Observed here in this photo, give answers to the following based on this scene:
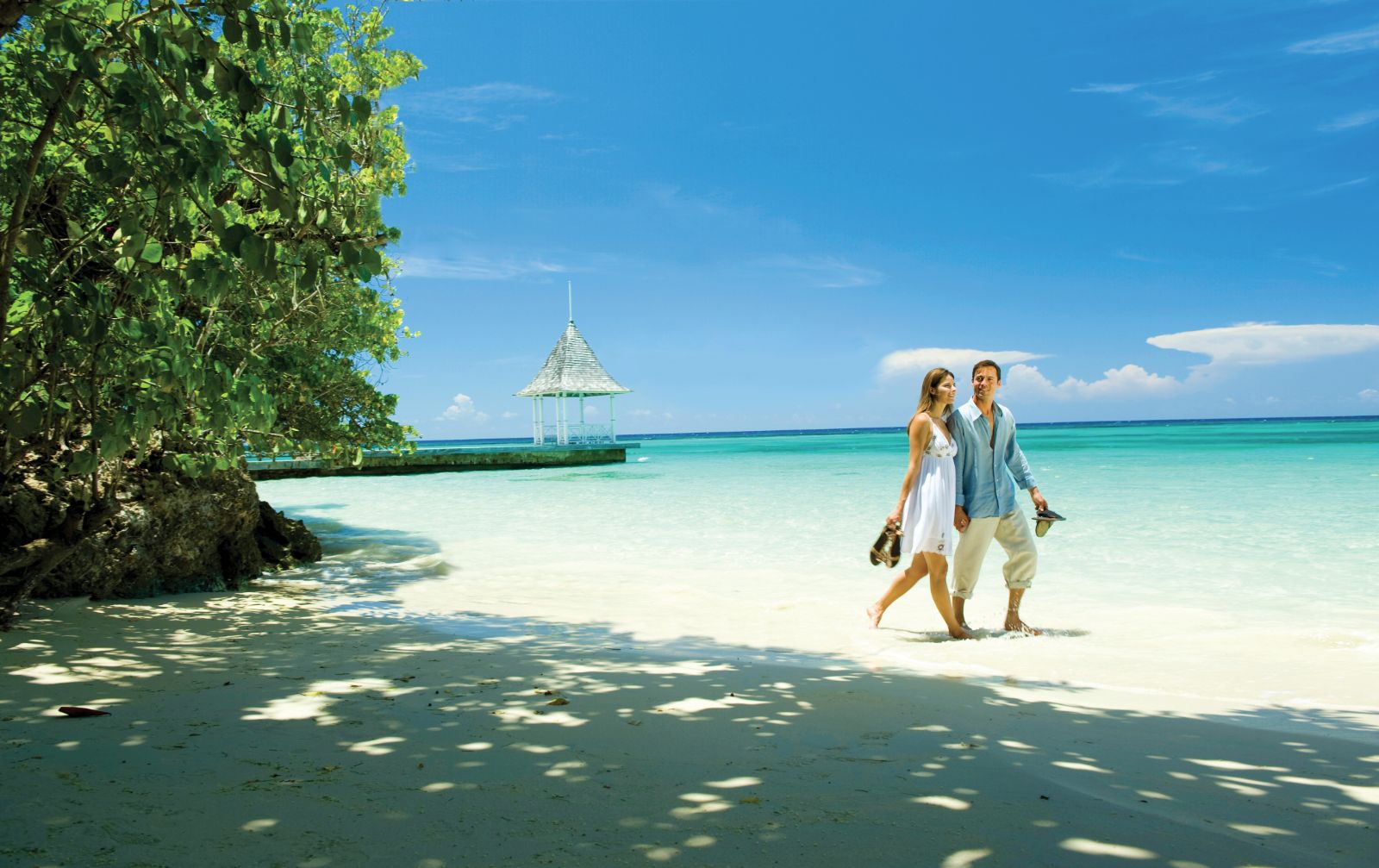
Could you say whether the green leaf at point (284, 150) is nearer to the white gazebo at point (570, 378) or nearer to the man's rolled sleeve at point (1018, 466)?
the man's rolled sleeve at point (1018, 466)

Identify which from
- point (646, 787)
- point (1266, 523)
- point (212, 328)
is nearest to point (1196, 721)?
point (646, 787)

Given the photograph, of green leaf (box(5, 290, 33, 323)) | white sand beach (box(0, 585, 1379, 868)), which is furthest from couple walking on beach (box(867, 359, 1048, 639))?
green leaf (box(5, 290, 33, 323))

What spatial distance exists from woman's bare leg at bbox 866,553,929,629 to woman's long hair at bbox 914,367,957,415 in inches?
39.3

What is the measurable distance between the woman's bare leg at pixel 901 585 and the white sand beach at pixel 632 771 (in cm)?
120

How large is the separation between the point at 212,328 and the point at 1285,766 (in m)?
6.13

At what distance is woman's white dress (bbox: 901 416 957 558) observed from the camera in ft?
18.5

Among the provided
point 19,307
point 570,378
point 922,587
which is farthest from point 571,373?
point 19,307

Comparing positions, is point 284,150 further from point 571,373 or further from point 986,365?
point 571,373

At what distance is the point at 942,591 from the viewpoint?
5.80 m

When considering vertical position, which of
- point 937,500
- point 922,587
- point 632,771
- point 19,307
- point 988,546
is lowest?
point 922,587

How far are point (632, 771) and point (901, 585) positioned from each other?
3.36m

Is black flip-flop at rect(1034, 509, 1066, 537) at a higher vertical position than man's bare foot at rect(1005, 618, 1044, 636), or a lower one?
higher

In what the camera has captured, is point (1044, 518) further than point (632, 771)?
Yes

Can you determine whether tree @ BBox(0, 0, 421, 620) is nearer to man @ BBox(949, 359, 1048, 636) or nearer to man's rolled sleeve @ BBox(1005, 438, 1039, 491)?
man @ BBox(949, 359, 1048, 636)
